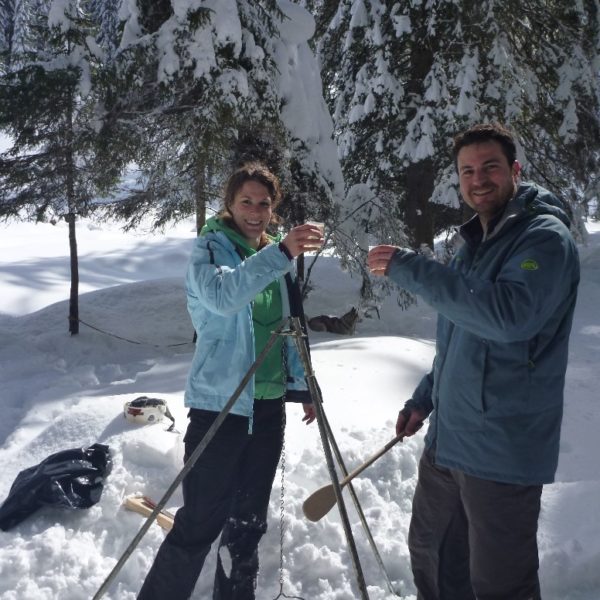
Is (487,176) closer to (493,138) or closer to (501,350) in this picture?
(493,138)

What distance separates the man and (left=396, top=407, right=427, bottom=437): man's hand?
0.48 m

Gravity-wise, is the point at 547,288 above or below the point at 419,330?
above

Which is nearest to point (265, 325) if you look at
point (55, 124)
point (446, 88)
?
point (55, 124)

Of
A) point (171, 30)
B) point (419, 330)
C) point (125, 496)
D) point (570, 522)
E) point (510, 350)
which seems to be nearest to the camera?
point (510, 350)

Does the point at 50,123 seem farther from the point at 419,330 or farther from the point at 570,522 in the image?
the point at 570,522

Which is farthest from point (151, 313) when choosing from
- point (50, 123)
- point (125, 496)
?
point (125, 496)

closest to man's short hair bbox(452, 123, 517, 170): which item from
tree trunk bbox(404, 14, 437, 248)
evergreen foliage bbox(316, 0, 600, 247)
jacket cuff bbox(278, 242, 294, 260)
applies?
jacket cuff bbox(278, 242, 294, 260)

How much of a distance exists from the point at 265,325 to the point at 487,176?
1205mm

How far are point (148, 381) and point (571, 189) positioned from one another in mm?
10808

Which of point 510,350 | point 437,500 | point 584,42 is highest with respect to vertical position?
point 584,42

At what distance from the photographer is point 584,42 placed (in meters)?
12.3

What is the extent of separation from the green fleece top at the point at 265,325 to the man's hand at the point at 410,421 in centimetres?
59

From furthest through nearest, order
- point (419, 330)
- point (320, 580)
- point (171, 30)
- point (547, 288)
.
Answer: point (419, 330)
point (171, 30)
point (320, 580)
point (547, 288)

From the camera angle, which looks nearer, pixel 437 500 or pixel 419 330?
pixel 437 500
